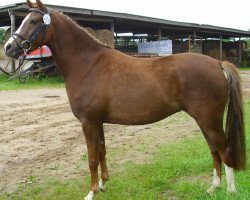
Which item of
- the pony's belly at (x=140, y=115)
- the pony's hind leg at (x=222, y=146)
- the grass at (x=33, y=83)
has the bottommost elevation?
the grass at (x=33, y=83)

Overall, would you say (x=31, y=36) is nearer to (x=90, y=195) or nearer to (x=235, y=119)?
(x=90, y=195)

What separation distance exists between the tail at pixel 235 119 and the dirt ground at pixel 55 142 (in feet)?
6.06

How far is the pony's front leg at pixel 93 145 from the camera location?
4.01 m

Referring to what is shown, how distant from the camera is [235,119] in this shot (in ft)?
12.9

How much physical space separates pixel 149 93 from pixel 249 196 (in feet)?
4.77

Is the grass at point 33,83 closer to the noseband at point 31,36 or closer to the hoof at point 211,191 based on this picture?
the noseband at point 31,36

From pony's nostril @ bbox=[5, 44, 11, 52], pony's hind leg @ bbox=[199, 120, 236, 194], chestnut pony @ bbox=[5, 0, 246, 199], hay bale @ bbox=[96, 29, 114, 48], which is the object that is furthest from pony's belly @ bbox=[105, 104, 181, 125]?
hay bale @ bbox=[96, 29, 114, 48]

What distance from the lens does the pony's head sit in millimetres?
3939

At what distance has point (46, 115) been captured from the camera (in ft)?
29.2

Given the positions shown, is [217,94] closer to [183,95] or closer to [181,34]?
[183,95]

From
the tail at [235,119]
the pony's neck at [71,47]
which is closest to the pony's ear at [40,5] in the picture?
the pony's neck at [71,47]

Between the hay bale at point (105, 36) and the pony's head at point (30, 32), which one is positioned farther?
the hay bale at point (105, 36)

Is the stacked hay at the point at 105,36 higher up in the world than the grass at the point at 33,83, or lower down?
higher up

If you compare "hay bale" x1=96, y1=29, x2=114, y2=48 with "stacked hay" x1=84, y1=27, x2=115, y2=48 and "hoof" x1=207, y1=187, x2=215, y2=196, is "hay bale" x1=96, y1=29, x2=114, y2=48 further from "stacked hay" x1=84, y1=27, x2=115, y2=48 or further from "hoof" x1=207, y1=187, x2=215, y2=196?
"hoof" x1=207, y1=187, x2=215, y2=196
